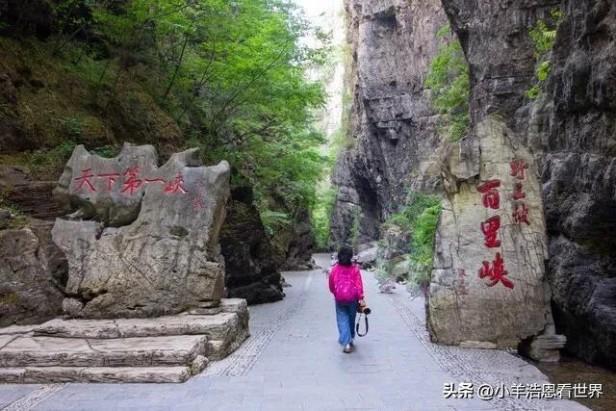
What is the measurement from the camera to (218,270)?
25.0 ft

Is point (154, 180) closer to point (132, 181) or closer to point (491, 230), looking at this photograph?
point (132, 181)

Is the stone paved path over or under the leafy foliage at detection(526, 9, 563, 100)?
under

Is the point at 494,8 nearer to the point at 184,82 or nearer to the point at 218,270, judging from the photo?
the point at 184,82

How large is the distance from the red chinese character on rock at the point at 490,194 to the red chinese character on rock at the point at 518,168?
273 mm

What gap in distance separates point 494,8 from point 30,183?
41.8ft

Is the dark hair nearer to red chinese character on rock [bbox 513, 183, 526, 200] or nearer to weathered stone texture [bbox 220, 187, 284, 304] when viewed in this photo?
red chinese character on rock [bbox 513, 183, 526, 200]

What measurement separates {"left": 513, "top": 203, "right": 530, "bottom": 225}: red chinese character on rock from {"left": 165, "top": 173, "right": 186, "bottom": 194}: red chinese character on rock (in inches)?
198

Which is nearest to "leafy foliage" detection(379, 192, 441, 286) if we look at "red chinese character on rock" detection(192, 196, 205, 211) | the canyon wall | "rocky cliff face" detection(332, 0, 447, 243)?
the canyon wall

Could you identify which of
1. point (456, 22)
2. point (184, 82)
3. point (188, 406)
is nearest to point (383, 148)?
point (456, 22)

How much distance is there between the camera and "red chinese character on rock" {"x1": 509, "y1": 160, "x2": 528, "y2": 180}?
7.33 m

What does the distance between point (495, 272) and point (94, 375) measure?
5.42 m

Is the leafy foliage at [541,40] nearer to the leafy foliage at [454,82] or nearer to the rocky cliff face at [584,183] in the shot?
the leafy foliage at [454,82]

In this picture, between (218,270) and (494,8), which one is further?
(494,8)

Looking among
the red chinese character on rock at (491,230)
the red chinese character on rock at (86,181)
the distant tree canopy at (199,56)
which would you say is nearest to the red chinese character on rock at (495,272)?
the red chinese character on rock at (491,230)
